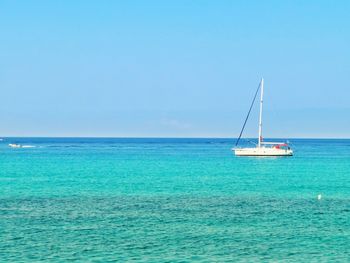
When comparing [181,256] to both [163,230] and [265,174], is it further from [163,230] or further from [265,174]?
[265,174]

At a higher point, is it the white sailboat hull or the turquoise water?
the white sailboat hull

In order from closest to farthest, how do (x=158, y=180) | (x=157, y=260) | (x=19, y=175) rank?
1. (x=157, y=260)
2. (x=158, y=180)
3. (x=19, y=175)

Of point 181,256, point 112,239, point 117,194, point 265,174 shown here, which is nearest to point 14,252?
point 112,239

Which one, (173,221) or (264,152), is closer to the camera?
(173,221)

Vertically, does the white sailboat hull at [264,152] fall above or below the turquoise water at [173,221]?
above

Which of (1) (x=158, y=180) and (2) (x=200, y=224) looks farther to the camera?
(1) (x=158, y=180)

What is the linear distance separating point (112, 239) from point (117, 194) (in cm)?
2207

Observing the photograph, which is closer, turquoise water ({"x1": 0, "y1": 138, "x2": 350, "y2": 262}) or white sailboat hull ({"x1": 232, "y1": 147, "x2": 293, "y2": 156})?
turquoise water ({"x1": 0, "y1": 138, "x2": 350, "y2": 262})

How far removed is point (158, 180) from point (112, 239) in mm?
37909

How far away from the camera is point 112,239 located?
3494cm

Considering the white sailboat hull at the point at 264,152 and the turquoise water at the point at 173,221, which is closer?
the turquoise water at the point at 173,221

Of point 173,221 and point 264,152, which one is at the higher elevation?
point 264,152

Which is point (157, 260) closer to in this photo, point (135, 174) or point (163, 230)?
point (163, 230)

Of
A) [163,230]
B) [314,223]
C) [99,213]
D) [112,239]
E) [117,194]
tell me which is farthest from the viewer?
[117,194]
